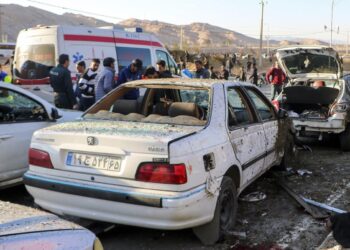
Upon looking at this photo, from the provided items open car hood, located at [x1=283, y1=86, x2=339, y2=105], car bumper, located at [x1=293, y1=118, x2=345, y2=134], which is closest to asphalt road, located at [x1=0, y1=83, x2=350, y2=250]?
car bumper, located at [x1=293, y1=118, x2=345, y2=134]

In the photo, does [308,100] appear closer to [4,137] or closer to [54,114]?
[54,114]

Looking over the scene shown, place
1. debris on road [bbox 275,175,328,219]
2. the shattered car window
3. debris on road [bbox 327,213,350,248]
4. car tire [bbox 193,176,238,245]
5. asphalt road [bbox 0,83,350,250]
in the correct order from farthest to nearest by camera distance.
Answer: the shattered car window
debris on road [bbox 275,175,328,219]
asphalt road [bbox 0,83,350,250]
car tire [bbox 193,176,238,245]
debris on road [bbox 327,213,350,248]

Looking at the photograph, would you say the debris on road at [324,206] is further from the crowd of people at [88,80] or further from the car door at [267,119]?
the crowd of people at [88,80]

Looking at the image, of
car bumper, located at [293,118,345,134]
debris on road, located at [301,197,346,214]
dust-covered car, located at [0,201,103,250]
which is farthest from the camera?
car bumper, located at [293,118,345,134]

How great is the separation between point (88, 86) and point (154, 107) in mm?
4018

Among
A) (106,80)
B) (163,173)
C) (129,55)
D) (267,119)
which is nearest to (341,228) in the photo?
(163,173)

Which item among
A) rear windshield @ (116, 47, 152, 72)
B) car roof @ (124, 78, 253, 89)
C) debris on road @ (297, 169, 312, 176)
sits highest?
rear windshield @ (116, 47, 152, 72)

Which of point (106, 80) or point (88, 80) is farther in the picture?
point (88, 80)

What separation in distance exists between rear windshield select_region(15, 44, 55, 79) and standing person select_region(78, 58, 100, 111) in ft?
7.12

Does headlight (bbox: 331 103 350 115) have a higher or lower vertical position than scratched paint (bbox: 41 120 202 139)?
lower

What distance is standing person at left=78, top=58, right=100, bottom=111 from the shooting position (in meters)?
8.82

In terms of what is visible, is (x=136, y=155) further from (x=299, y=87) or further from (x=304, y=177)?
(x=299, y=87)

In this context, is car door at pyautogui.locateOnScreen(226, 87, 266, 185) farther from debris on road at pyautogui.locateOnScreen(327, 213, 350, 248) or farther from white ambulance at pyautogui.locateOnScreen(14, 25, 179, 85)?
white ambulance at pyautogui.locateOnScreen(14, 25, 179, 85)

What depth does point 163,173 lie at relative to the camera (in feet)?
12.0
